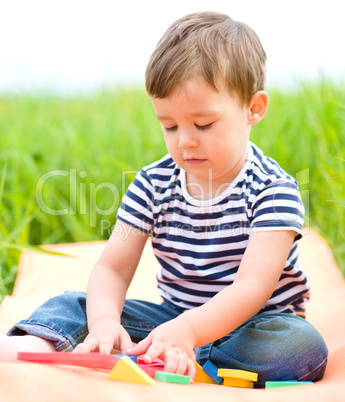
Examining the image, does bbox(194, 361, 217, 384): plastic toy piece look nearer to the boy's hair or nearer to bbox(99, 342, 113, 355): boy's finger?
bbox(99, 342, 113, 355): boy's finger

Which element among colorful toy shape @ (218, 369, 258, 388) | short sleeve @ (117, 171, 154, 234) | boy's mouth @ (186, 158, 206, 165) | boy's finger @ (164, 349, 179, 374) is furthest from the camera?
short sleeve @ (117, 171, 154, 234)

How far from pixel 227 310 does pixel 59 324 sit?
0.34 m

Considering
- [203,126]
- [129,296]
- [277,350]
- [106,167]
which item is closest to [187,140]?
[203,126]

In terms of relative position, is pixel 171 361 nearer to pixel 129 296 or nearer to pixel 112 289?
pixel 112 289

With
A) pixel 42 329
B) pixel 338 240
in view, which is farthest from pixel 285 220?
pixel 338 240

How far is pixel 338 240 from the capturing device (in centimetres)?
200

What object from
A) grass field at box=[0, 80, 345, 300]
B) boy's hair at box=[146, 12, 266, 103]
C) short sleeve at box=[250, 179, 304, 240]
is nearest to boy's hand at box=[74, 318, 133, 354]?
short sleeve at box=[250, 179, 304, 240]

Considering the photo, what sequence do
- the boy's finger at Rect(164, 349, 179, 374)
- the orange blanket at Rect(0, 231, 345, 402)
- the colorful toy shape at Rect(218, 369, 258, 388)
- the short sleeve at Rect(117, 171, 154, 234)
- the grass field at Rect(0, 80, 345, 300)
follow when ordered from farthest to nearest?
1. the grass field at Rect(0, 80, 345, 300)
2. the short sleeve at Rect(117, 171, 154, 234)
3. the colorful toy shape at Rect(218, 369, 258, 388)
4. the boy's finger at Rect(164, 349, 179, 374)
5. the orange blanket at Rect(0, 231, 345, 402)

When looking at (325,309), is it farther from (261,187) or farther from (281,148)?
(281,148)

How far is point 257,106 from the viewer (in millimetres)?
1207

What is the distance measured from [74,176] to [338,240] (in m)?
1.07

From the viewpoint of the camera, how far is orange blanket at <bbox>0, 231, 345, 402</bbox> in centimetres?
78

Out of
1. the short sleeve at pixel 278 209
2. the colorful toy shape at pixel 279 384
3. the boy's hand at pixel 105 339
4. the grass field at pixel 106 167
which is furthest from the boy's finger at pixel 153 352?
the grass field at pixel 106 167

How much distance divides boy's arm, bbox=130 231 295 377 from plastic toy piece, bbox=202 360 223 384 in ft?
0.32
